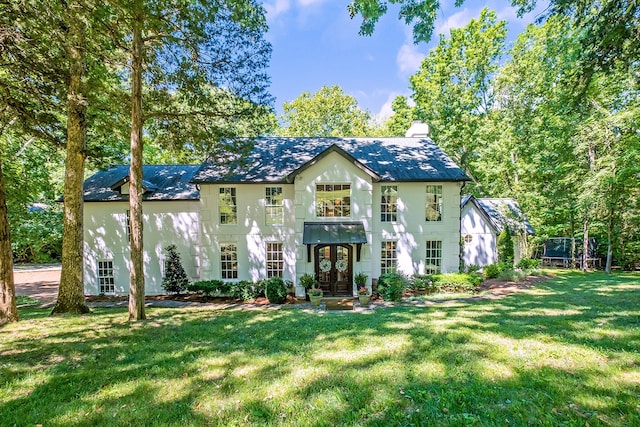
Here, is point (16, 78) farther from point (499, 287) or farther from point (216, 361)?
point (499, 287)

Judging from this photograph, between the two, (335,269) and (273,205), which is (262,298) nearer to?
(335,269)

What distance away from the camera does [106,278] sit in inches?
596

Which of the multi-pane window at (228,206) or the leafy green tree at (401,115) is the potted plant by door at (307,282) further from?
the leafy green tree at (401,115)

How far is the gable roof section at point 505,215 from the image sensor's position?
20.6 m

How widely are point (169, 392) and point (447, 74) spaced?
33.7 meters

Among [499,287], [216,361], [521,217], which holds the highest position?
[521,217]

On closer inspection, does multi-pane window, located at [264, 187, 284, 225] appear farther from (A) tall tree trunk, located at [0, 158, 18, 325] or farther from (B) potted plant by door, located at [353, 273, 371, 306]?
(A) tall tree trunk, located at [0, 158, 18, 325]

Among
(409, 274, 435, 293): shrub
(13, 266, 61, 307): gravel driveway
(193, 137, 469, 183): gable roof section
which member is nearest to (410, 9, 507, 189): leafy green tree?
(193, 137, 469, 183): gable roof section

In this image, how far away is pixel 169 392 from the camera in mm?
4363

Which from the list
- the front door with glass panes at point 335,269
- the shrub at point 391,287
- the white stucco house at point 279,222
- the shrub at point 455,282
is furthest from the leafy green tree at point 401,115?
the shrub at point 391,287

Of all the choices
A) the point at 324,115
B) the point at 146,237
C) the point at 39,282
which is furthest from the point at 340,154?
the point at 324,115

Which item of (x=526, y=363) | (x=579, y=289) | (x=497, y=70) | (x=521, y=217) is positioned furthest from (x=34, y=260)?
(x=497, y=70)

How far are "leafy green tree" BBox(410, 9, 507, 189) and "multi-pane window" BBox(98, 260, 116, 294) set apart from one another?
29414 mm

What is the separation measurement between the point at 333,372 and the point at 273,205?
35.2ft
